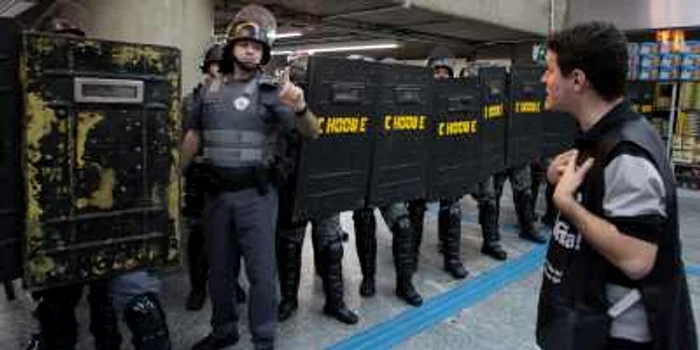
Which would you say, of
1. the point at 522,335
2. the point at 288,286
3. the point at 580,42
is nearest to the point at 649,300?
the point at 580,42

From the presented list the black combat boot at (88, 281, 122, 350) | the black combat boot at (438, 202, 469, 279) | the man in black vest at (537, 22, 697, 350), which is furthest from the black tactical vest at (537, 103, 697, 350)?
the black combat boot at (438, 202, 469, 279)

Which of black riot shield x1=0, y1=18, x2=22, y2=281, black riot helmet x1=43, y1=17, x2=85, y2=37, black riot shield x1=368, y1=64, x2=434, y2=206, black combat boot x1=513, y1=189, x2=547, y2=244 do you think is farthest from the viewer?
black combat boot x1=513, y1=189, x2=547, y2=244

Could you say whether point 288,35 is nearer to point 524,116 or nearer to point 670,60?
point 524,116

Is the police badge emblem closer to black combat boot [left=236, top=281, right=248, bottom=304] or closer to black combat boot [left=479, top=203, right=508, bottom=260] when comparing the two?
black combat boot [left=236, top=281, right=248, bottom=304]

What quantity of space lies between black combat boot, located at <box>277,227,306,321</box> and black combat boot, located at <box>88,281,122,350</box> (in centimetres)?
82

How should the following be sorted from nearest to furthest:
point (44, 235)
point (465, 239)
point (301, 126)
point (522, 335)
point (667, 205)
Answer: point (667, 205) → point (44, 235) → point (301, 126) → point (522, 335) → point (465, 239)

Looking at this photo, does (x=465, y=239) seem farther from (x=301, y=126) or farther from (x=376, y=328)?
(x=301, y=126)

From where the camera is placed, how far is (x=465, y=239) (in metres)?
4.48

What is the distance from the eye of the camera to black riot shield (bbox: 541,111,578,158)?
4.49m

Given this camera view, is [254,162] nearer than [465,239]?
Yes

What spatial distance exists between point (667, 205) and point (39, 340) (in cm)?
210

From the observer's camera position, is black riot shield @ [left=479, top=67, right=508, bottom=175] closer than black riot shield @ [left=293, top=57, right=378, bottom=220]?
No

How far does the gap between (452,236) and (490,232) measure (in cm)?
54

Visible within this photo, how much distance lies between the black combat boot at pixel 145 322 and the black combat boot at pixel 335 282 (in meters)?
1.02
